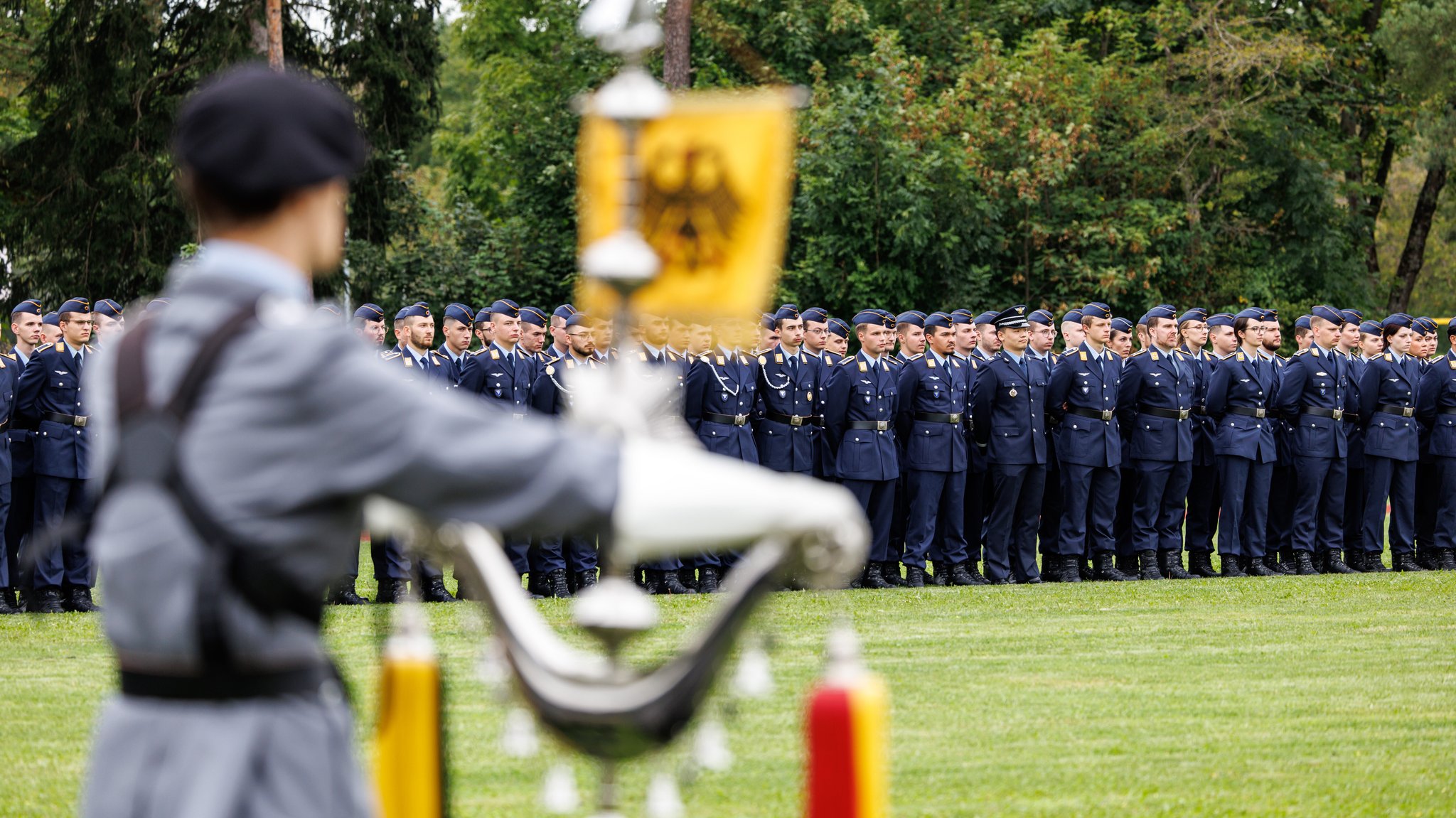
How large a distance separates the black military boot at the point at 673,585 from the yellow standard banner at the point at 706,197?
1089 cm

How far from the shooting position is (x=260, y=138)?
272cm

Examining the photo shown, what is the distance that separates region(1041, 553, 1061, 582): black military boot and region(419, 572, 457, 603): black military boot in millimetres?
4980

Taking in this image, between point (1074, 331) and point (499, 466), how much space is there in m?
13.5

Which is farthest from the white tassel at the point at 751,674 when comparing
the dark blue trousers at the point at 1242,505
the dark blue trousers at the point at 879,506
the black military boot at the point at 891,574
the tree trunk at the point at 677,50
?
the tree trunk at the point at 677,50

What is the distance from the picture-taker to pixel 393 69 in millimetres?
27859

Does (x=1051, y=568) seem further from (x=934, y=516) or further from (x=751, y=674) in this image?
(x=751, y=674)

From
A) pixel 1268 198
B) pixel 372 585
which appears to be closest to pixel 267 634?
pixel 372 585

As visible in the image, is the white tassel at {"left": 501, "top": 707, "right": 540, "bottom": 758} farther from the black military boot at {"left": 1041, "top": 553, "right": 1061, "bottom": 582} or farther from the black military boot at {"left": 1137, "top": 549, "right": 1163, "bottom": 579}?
the black military boot at {"left": 1137, "top": 549, "right": 1163, "bottom": 579}

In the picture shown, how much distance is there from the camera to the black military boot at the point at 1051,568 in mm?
15609

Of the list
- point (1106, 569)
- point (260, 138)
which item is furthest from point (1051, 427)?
point (260, 138)

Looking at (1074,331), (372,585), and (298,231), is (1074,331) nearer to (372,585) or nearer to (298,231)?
(372,585)

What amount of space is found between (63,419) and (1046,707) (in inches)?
307

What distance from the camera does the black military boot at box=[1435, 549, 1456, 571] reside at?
16.6 metres

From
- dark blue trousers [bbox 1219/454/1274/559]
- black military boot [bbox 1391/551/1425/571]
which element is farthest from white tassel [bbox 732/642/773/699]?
black military boot [bbox 1391/551/1425/571]
